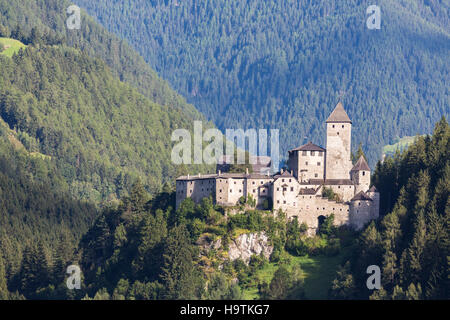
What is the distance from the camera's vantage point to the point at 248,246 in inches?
5079

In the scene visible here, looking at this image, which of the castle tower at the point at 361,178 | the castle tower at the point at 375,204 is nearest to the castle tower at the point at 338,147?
the castle tower at the point at 361,178

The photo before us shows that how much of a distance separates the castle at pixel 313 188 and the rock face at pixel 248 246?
13.1ft

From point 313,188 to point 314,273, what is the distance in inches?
434

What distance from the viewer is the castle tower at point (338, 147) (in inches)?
5246

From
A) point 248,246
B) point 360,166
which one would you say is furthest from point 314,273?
A: point 360,166

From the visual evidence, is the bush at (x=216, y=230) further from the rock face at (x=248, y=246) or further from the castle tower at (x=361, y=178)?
the castle tower at (x=361, y=178)

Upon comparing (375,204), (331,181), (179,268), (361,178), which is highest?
(361,178)

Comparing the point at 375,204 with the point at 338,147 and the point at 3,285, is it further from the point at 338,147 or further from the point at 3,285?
the point at 3,285

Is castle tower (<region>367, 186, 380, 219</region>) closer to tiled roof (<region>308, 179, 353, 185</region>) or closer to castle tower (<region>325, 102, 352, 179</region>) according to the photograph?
tiled roof (<region>308, 179, 353, 185</region>)

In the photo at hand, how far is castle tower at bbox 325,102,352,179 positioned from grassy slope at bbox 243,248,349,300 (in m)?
9.94

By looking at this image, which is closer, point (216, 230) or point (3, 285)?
point (216, 230)

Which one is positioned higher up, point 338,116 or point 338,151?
point 338,116
